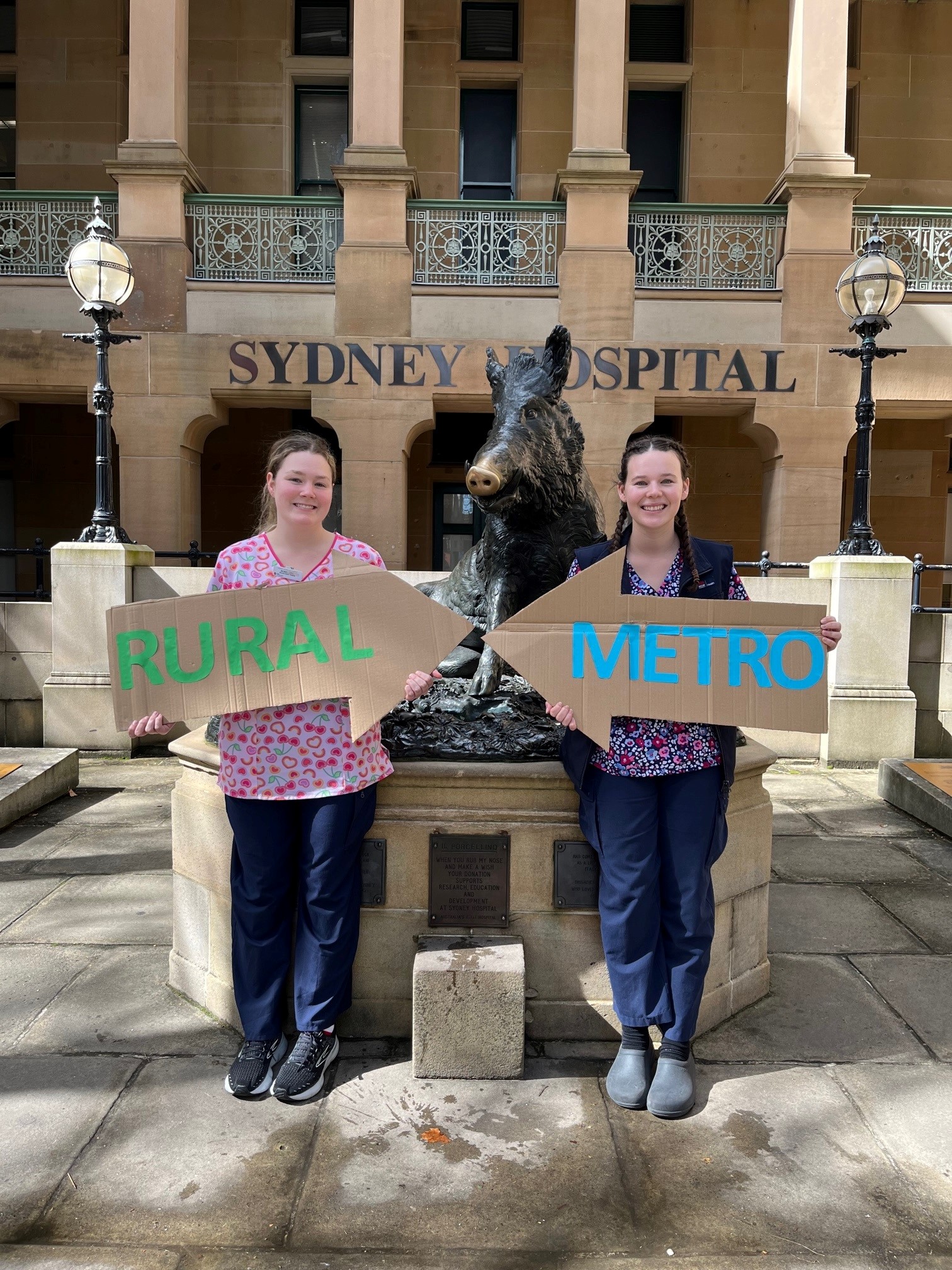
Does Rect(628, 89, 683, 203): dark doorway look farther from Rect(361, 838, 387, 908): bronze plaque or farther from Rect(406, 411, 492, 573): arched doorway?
Rect(361, 838, 387, 908): bronze plaque

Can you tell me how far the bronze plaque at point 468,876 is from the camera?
3203 mm

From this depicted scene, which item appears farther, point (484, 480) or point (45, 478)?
point (45, 478)

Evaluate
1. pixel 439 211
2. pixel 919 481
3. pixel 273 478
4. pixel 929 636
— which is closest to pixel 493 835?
pixel 273 478

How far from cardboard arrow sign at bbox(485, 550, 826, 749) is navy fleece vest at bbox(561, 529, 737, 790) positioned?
0.33 ft

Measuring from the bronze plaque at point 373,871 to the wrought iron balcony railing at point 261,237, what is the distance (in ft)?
33.0

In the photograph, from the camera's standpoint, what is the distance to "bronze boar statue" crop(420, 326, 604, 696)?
3.56 meters

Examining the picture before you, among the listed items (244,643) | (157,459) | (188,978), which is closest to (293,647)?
(244,643)

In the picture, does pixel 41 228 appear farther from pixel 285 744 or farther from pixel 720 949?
pixel 720 949

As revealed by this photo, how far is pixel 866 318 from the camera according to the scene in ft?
27.3

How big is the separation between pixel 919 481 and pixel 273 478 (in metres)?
15.1

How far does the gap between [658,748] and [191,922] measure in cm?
207

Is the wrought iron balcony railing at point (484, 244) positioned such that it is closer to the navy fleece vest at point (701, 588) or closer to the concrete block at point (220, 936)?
the navy fleece vest at point (701, 588)

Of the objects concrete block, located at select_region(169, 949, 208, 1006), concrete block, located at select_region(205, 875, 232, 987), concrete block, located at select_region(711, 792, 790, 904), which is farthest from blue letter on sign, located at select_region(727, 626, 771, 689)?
concrete block, located at select_region(169, 949, 208, 1006)

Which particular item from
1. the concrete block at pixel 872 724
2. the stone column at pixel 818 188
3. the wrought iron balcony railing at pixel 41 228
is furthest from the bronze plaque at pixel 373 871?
the wrought iron balcony railing at pixel 41 228
